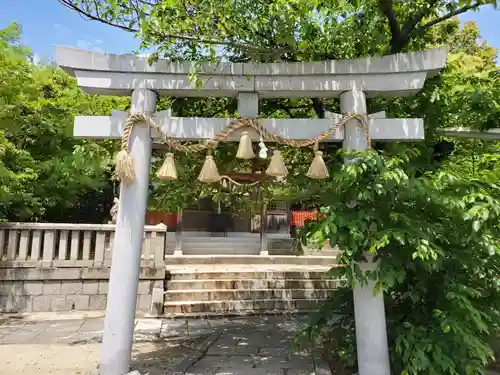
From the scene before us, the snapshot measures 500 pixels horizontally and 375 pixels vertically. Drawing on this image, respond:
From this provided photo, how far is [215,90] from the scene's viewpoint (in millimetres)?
3809

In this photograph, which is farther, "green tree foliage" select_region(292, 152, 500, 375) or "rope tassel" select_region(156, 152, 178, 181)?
"rope tassel" select_region(156, 152, 178, 181)

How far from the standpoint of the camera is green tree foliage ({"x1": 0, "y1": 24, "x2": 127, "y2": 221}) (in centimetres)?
760

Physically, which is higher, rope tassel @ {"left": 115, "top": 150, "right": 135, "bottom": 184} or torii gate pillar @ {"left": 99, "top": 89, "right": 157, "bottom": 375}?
→ rope tassel @ {"left": 115, "top": 150, "right": 135, "bottom": 184}

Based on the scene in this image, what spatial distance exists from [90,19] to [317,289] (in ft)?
26.5

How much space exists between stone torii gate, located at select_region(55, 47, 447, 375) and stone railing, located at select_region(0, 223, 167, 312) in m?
5.05

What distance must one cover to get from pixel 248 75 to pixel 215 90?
40cm

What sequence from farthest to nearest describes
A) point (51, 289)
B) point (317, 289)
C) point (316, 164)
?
1. point (317, 289)
2. point (51, 289)
3. point (316, 164)

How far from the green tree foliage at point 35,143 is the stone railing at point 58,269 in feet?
3.69

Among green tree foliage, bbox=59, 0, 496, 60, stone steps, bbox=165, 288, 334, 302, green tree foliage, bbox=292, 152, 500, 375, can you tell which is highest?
green tree foliage, bbox=59, 0, 496, 60

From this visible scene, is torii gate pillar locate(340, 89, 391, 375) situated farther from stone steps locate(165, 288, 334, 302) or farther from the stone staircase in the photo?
stone steps locate(165, 288, 334, 302)

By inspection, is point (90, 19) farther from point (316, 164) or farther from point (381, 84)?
point (381, 84)

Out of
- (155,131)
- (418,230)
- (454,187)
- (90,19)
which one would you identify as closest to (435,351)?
(418,230)

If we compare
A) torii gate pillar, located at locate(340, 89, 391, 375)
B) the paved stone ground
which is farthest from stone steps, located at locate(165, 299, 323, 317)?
torii gate pillar, located at locate(340, 89, 391, 375)

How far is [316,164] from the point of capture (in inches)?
143
